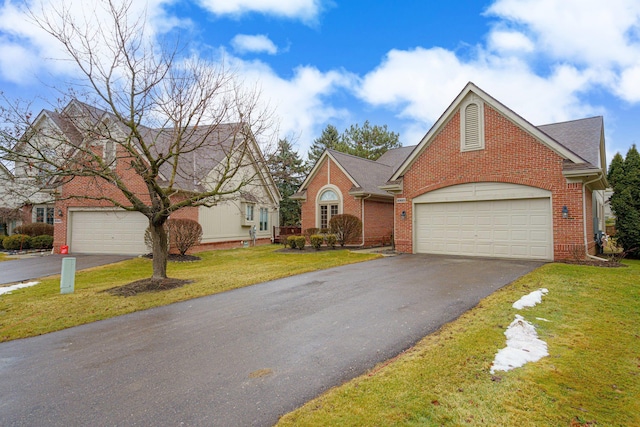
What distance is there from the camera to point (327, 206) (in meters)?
21.3

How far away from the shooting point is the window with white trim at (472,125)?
45.5 ft

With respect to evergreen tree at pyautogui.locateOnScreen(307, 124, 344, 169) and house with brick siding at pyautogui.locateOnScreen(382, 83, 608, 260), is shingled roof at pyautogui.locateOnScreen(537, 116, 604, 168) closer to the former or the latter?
house with brick siding at pyautogui.locateOnScreen(382, 83, 608, 260)

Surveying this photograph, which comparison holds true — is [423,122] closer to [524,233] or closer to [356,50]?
[356,50]

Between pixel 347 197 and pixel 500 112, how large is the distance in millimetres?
9145

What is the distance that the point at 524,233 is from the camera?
42.7 ft

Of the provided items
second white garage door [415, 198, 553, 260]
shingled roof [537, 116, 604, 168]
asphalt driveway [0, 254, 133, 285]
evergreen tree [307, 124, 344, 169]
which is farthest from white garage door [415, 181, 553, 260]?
evergreen tree [307, 124, 344, 169]

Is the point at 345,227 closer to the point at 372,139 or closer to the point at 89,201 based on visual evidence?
the point at 89,201

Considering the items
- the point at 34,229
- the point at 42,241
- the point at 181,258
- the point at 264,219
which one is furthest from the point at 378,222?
the point at 34,229

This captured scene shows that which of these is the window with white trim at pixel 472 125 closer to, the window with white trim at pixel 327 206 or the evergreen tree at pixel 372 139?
the window with white trim at pixel 327 206

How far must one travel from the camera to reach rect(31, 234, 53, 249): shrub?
20.2 metres

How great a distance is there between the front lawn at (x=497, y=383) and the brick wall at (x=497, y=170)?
24.1ft

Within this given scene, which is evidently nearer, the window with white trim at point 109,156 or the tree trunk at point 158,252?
the window with white trim at point 109,156

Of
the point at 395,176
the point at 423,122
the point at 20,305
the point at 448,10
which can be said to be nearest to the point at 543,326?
the point at 20,305

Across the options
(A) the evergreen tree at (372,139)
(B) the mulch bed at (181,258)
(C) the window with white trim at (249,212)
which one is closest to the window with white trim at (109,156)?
(B) the mulch bed at (181,258)
